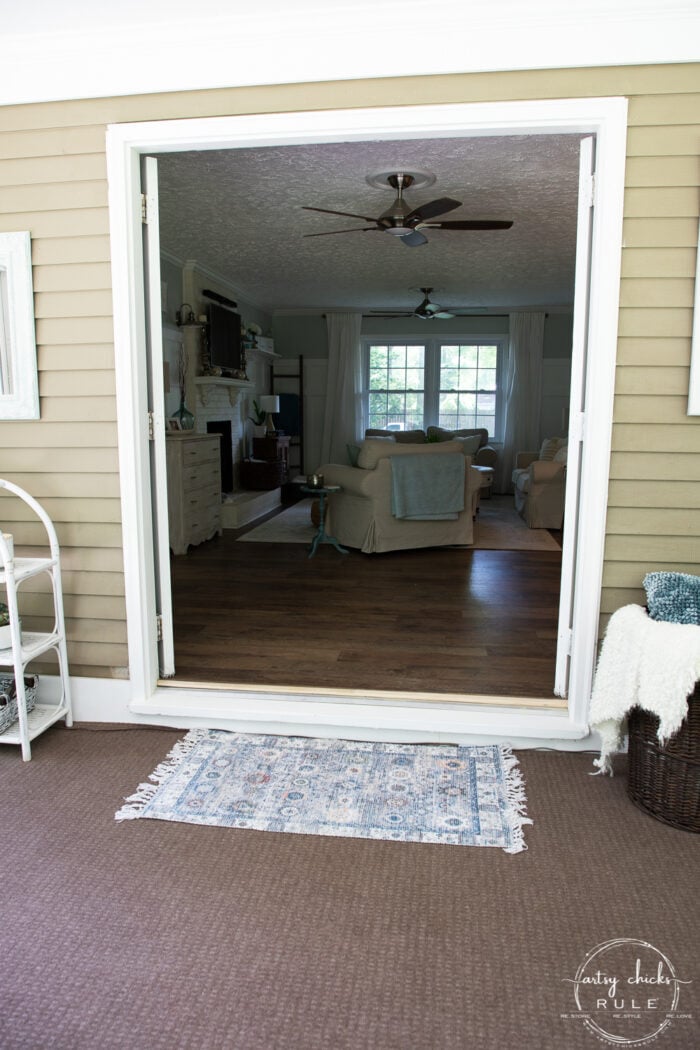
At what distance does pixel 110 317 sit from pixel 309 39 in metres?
1.18

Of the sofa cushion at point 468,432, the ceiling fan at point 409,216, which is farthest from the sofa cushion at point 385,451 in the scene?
the sofa cushion at point 468,432

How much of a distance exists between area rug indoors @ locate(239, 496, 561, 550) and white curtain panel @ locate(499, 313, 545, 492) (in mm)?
2095

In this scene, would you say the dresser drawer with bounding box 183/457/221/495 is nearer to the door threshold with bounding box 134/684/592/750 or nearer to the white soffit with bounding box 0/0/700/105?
the door threshold with bounding box 134/684/592/750

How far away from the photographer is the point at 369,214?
545 cm

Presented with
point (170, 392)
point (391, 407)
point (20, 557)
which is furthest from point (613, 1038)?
point (391, 407)

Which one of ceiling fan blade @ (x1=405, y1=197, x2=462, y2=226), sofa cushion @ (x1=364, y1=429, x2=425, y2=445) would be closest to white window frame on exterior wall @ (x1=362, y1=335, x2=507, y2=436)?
sofa cushion @ (x1=364, y1=429, x2=425, y2=445)

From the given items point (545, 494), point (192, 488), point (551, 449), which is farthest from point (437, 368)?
point (192, 488)

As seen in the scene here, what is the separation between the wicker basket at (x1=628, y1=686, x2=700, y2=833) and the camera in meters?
2.09

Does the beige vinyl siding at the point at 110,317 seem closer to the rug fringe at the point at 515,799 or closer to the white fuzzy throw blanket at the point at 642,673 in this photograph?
the white fuzzy throw blanket at the point at 642,673

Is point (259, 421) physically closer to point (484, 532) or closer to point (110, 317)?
point (484, 532)

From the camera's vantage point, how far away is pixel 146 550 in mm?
2771

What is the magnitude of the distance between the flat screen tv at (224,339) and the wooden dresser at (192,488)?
4.03 feet

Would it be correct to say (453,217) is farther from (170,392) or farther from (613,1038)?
(613,1038)

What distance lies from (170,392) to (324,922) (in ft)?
17.7
